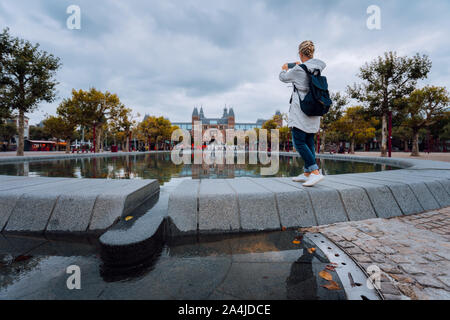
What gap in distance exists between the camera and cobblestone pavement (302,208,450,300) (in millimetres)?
1324

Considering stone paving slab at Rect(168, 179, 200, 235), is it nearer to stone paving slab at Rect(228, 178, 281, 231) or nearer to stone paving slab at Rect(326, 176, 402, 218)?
stone paving slab at Rect(228, 178, 281, 231)

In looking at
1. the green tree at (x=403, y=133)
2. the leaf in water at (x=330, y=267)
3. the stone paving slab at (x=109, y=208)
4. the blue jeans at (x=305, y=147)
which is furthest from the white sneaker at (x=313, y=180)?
the green tree at (x=403, y=133)

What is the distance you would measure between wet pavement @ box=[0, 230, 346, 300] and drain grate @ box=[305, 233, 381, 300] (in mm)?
72

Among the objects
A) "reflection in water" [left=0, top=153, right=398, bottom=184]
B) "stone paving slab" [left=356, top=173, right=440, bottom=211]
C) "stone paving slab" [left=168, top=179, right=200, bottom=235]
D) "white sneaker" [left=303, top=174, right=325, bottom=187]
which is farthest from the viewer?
"reflection in water" [left=0, top=153, right=398, bottom=184]

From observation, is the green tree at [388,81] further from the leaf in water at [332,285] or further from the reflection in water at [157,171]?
the leaf in water at [332,285]

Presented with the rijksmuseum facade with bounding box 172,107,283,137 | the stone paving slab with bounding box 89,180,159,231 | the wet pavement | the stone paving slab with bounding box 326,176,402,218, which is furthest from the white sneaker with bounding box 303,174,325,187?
the rijksmuseum facade with bounding box 172,107,283,137

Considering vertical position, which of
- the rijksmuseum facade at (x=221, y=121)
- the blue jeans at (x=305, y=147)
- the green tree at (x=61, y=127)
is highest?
the rijksmuseum facade at (x=221, y=121)

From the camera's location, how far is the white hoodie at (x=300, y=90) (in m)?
3.02

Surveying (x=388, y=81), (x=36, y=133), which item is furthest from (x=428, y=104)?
(x=36, y=133)

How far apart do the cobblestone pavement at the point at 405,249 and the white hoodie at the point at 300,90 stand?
1.58 meters

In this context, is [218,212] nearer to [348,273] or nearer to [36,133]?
[348,273]

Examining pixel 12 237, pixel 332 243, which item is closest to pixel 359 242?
pixel 332 243
